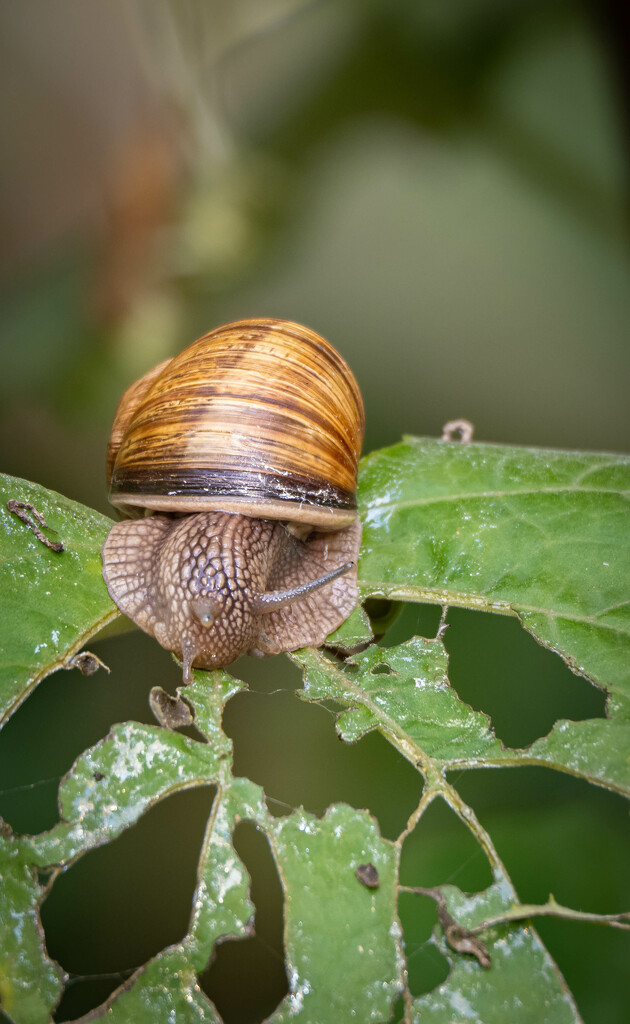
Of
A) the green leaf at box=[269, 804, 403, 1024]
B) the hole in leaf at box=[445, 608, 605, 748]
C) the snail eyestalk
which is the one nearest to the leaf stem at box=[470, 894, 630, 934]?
the green leaf at box=[269, 804, 403, 1024]

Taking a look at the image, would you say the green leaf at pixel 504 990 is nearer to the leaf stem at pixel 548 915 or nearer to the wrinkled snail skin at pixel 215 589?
the leaf stem at pixel 548 915

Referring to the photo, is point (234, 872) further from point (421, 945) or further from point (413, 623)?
point (413, 623)

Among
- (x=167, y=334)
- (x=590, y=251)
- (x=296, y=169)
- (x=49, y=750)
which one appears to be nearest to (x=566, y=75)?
(x=590, y=251)

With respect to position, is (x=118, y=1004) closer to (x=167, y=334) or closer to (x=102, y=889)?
(x=102, y=889)

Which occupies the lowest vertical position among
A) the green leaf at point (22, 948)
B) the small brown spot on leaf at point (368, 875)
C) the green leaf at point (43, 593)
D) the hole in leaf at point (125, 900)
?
the hole in leaf at point (125, 900)

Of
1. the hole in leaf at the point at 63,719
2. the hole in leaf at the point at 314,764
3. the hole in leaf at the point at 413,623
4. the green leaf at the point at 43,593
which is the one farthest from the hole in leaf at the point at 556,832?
the green leaf at the point at 43,593

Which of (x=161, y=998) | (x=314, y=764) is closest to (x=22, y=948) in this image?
(x=161, y=998)

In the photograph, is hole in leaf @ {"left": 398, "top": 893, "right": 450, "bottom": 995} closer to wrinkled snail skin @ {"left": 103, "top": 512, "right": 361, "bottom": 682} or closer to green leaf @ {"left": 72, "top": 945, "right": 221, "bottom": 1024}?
green leaf @ {"left": 72, "top": 945, "right": 221, "bottom": 1024}
